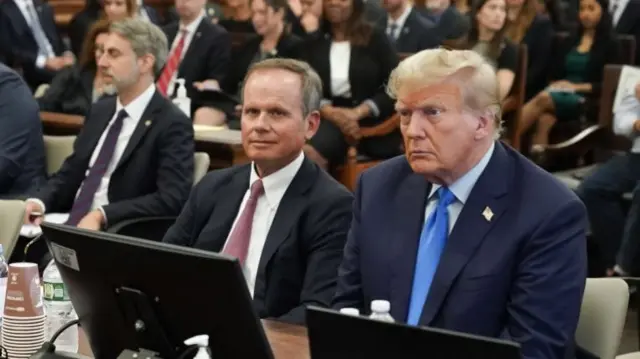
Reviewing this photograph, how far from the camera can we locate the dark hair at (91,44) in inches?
227

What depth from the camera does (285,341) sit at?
2.53 metres

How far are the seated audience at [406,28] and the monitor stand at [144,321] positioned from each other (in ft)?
20.4

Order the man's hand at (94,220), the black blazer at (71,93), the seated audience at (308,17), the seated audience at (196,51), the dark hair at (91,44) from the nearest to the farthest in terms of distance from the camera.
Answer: the man's hand at (94,220) < the dark hair at (91,44) < the black blazer at (71,93) < the seated audience at (196,51) < the seated audience at (308,17)

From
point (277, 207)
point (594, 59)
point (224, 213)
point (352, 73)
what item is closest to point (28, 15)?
point (352, 73)

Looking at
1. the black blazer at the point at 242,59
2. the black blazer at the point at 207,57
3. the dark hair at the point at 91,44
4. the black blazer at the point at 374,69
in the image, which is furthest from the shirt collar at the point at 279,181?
the black blazer at the point at 207,57

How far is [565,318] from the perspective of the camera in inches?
93.7

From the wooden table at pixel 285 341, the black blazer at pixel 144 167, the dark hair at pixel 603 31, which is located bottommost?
the dark hair at pixel 603 31

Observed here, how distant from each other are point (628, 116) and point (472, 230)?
331 cm

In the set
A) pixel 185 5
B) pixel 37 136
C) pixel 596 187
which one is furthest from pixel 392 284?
pixel 185 5

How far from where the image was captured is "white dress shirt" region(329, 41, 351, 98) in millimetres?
6609

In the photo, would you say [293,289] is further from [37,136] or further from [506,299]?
[37,136]

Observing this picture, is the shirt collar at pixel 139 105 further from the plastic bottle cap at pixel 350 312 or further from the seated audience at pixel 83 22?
the seated audience at pixel 83 22

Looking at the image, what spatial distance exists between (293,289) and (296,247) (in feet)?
0.35

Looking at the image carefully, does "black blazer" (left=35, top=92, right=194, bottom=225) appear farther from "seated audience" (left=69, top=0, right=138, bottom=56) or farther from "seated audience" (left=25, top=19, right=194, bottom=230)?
"seated audience" (left=69, top=0, right=138, bottom=56)
